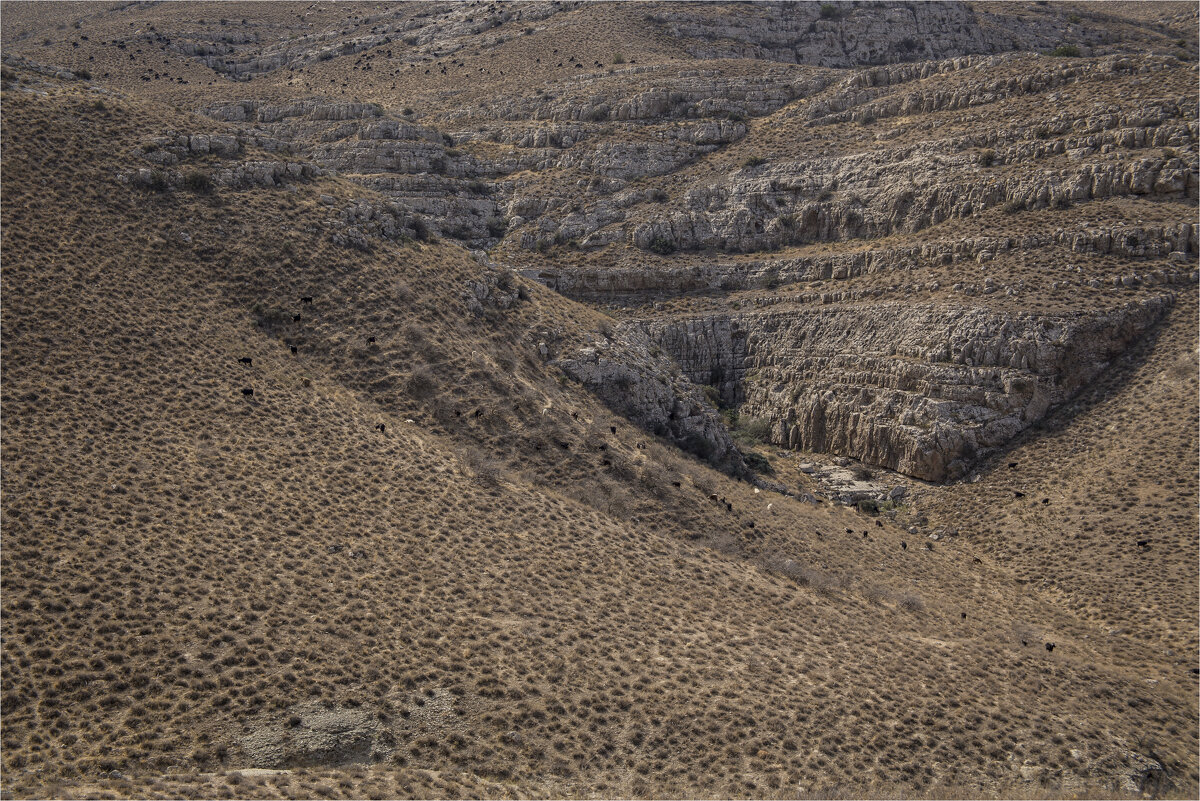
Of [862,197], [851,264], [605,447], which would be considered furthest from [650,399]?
[862,197]

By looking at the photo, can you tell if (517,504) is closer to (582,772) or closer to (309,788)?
(582,772)

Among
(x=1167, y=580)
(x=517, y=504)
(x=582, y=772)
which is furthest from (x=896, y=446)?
(x=582, y=772)

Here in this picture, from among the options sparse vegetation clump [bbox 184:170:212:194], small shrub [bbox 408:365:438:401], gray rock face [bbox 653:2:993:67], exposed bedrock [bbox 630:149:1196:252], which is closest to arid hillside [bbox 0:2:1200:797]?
small shrub [bbox 408:365:438:401]

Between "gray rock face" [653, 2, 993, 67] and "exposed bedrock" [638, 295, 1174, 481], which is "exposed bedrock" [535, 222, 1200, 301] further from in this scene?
"gray rock face" [653, 2, 993, 67]

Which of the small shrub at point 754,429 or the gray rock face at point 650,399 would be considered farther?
the small shrub at point 754,429

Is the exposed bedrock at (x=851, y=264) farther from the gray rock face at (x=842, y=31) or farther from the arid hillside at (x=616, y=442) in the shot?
the gray rock face at (x=842, y=31)

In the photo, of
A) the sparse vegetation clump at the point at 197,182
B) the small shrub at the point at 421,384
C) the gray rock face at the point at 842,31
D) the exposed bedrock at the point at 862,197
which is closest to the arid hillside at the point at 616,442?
the small shrub at the point at 421,384
